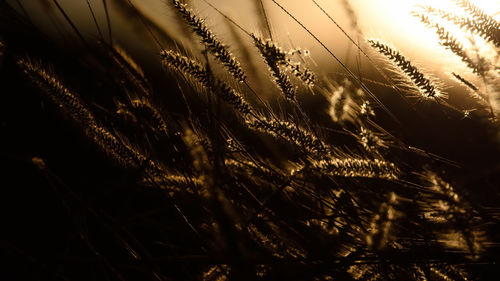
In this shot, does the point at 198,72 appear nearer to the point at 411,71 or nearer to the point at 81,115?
the point at 81,115

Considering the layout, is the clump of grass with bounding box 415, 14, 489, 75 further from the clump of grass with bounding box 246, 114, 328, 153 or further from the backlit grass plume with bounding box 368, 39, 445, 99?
the clump of grass with bounding box 246, 114, 328, 153

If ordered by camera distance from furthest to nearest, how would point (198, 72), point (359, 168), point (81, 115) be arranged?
point (81, 115) → point (198, 72) → point (359, 168)

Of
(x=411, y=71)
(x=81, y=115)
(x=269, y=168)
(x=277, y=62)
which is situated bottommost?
(x=81, y=115)

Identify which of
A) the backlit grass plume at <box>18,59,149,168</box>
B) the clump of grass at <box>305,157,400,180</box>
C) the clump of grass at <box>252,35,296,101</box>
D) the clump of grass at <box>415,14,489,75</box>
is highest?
the clump of grass at <box>415,14,489,75</box>

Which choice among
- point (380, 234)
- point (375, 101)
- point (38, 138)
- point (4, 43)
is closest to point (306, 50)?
point (375, 101)

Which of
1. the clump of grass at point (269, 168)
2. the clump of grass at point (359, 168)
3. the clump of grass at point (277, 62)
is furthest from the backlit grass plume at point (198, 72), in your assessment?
the clump of grass at point (359, 168)

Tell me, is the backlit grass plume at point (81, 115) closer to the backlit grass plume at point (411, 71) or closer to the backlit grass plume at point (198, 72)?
the backlit grass plume at point (198, 72)

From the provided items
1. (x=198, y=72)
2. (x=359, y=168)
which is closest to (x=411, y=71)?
(x=359, y=168)

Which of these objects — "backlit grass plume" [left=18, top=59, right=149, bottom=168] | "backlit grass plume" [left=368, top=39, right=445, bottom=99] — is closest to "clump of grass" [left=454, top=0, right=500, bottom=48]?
"backlit grass plume" [left=368, top=39, right=445, bottom=99]
